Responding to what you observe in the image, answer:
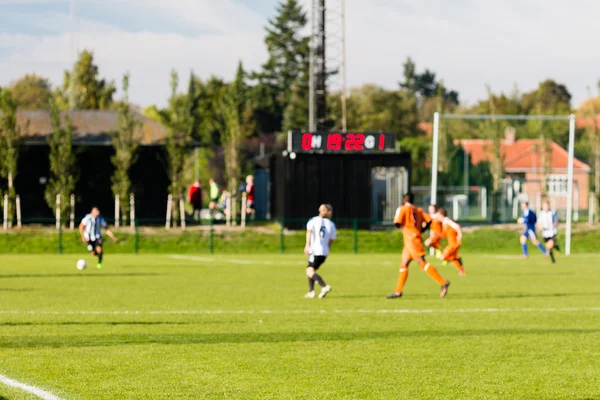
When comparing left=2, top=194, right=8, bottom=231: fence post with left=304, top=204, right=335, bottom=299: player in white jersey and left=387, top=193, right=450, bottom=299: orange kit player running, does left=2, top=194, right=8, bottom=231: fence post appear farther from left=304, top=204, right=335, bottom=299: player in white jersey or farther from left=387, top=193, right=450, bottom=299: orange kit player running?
left=387, top=193, right=450, bottom=299: orange kit player running

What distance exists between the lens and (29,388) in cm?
912

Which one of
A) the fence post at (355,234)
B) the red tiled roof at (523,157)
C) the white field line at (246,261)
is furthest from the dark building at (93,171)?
the red tiled roof at (523,157)

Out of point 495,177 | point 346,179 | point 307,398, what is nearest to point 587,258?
point 346,179

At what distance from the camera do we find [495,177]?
5294 centimetres

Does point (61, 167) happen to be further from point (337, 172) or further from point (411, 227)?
point (411, 227)

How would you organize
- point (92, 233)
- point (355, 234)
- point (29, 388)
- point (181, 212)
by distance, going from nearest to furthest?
point (29, 388) < point (92, 233) < point (355, 234) < point (181, 212)

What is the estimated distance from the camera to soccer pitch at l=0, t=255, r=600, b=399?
9555mm

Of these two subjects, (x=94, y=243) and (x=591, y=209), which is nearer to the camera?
(x=94, y=243)

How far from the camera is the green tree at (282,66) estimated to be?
104 m

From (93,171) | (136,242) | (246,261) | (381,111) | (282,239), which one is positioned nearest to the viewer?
(246,261)

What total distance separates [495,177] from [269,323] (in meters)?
39.1

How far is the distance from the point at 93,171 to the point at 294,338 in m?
37.0

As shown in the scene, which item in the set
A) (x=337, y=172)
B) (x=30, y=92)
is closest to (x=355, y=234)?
(x=337, y=172)

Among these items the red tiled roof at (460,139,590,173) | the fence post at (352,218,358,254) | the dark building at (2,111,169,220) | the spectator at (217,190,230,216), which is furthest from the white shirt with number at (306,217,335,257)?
the red tiled roof at (460,139,590,173)
